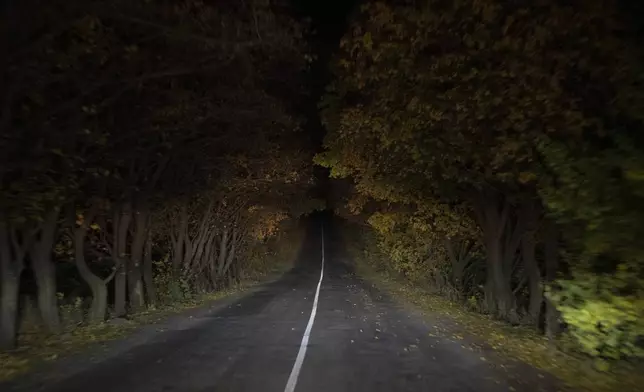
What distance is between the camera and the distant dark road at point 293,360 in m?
9.38

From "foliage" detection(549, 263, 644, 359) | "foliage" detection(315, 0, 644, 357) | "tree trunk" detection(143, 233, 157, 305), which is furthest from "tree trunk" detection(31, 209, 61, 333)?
"foliage" detection(549, 263, 644, 359)

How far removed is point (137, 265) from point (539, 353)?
13.8m

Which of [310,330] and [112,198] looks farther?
[112,198]

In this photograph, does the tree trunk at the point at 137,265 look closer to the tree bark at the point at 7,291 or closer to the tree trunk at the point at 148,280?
the tree trunk at the point at 148,280

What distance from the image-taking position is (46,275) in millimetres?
15508

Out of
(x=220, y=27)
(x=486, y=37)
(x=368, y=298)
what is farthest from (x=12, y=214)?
(x=368, y=298)

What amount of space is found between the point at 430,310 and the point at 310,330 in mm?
7143

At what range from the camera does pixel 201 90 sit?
16109 mm

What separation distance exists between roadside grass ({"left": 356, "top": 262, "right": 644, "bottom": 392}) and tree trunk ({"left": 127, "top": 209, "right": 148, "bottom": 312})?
30.2 ft

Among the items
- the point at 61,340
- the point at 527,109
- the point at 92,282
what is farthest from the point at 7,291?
the point at 527,109

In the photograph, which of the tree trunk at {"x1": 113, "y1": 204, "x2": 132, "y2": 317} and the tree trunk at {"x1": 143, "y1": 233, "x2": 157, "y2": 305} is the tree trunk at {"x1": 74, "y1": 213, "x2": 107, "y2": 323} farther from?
the tree trunk at {"x1": 143, "y1": 233, "x2": 157, "y2": 305}

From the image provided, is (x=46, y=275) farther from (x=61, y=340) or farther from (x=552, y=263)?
(x=552, y=263)

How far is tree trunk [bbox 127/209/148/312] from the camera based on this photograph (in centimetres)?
2145

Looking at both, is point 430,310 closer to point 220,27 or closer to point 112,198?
point 112,198
